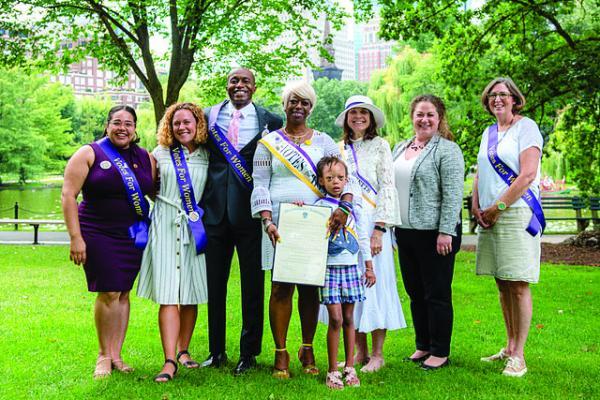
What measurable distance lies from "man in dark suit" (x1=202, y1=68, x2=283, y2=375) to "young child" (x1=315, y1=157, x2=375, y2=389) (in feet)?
2.36

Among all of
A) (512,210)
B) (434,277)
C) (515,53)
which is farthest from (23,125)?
(512,210)

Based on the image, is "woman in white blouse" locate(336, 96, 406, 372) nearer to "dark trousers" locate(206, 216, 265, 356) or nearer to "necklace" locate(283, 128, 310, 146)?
"necklace" locate(283, 128, 310, 146)

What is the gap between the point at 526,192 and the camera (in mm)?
5137

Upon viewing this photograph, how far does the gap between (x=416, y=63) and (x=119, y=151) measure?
31.1 meters

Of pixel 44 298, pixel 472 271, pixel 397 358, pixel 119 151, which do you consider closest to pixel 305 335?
pixel 397 358

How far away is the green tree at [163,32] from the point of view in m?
13.4

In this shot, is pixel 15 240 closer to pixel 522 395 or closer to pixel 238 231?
pixel 238 231

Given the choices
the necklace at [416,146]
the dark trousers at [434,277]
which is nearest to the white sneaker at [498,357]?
the dark trousers at [434,277]

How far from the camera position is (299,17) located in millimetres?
14922

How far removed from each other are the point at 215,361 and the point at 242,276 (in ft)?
2.45

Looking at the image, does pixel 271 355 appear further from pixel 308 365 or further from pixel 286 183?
pixel 286 183

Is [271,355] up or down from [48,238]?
up

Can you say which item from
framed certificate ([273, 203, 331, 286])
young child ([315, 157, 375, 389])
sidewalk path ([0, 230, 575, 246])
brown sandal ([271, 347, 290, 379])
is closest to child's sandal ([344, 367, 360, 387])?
young child ([315, 157, 375, 389])

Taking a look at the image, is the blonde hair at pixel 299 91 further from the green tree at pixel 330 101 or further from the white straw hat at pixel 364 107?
the green tree at pixel 330 101
